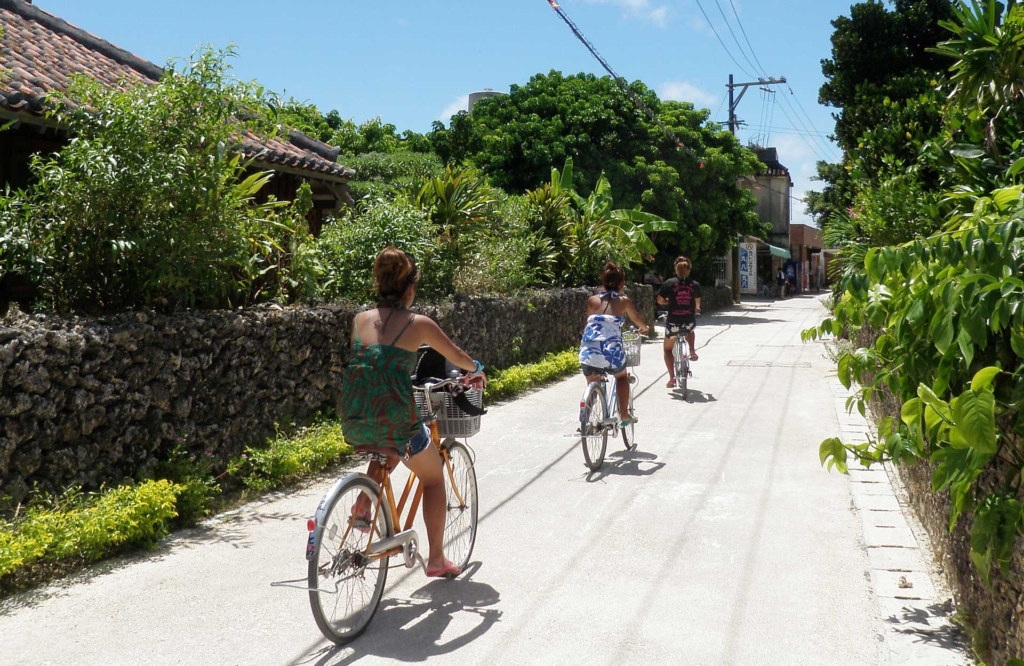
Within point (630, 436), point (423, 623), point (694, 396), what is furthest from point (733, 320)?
point (423, 623)

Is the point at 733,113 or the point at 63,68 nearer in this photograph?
the point at 63,68

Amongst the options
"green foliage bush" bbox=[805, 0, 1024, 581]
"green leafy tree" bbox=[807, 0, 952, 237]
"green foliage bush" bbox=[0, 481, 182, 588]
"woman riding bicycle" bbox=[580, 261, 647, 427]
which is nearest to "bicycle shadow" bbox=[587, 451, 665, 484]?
"woman riding bicycle" bbox=[580, 261, 647, 427]

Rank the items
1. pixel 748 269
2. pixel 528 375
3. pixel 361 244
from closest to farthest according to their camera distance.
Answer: pixel 361 244 → pixel 528 375 → pixel 748 269

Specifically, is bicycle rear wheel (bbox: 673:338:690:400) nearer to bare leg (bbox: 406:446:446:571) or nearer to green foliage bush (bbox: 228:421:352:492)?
green foliage bush (bbox: 228:421:352:492)

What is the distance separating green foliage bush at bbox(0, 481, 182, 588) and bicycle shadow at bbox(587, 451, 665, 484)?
348cm

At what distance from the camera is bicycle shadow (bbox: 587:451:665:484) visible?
7.79m

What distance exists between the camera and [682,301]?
12.4 meters

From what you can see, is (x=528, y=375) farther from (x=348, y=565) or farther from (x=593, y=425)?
(x=348, y=565)

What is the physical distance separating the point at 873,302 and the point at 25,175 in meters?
9.30

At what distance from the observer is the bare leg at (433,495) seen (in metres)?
4.61

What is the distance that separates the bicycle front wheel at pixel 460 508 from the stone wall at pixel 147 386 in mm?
2323

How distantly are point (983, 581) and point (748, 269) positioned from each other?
49770 millimetres

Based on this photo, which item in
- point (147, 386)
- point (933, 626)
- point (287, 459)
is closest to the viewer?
point (933, 626)

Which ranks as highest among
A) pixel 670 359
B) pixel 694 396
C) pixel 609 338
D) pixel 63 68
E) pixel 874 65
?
pixel 874 65
